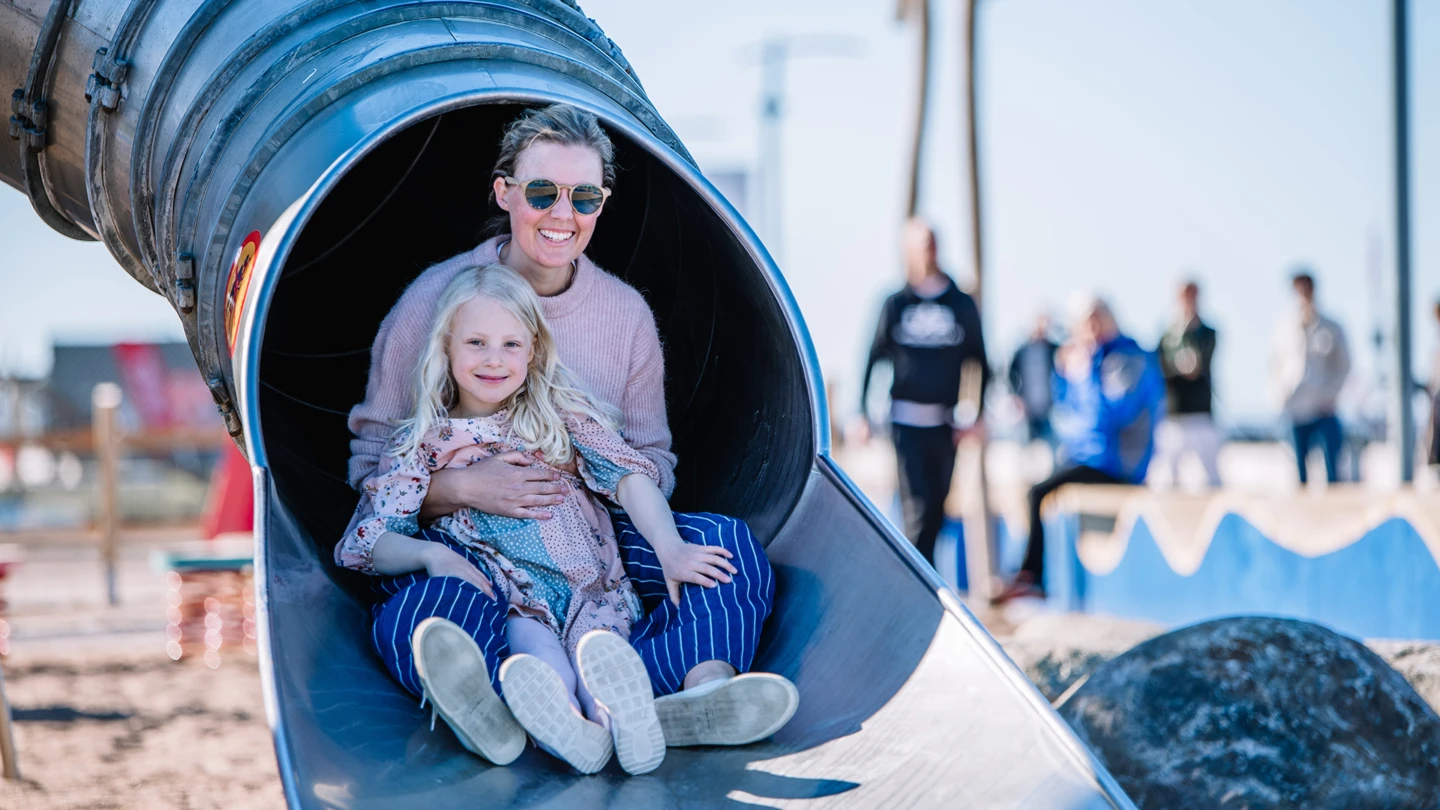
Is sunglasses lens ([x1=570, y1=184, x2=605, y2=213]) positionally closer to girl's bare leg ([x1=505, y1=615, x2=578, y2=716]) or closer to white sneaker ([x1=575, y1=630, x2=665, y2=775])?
girl's bare leg ([x1=505, y1=615, x2=578, y2=716])

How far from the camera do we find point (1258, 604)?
21.6 ft

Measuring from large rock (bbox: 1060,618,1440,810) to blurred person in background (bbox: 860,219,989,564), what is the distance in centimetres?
312

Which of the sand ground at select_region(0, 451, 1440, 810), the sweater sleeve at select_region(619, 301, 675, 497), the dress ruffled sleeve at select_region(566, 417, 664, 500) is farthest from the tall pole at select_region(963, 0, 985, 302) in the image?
the dress ruffled sleeve at select_region(566, 417, 664, 500)

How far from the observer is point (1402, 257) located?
734 centimetres

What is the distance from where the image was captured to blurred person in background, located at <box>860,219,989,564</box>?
22.5ft

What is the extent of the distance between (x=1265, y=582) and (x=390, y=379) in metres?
4.59

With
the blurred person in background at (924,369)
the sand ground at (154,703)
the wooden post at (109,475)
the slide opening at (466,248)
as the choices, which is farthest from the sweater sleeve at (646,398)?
the wooden post at (109,475)

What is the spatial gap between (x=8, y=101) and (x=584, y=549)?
240 centimetres

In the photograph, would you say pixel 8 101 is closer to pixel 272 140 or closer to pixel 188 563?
pixel 272 140

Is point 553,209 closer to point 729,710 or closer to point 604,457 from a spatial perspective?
point 604,457

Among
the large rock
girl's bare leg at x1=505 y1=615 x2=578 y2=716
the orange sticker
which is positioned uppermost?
the orange sticker

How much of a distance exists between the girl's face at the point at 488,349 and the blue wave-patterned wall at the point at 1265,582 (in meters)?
3.82

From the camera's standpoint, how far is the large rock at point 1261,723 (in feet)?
11.2

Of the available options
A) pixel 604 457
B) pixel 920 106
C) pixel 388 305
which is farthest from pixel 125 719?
pixel 920 106
